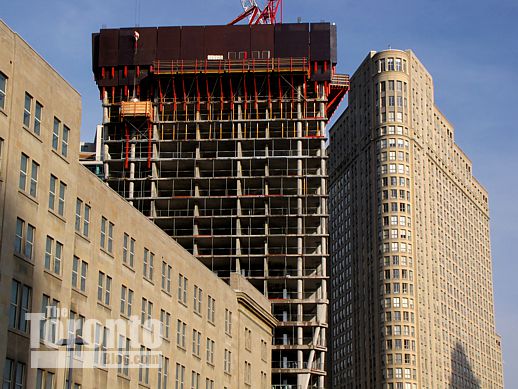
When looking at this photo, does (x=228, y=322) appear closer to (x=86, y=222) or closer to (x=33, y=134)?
(x=86, y=222)

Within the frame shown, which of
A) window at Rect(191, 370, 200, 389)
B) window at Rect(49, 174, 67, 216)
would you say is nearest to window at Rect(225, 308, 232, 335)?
window at Rect(191, 370, 200, 389)

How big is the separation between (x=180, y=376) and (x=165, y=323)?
5840 millimetres

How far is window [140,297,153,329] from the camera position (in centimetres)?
8438

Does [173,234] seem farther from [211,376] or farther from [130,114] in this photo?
[211,376]

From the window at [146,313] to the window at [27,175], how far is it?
20.9 metres

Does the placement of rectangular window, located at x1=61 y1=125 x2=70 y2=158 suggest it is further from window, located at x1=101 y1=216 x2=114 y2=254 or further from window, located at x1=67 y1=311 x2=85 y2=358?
window, located at x1=67 y1=311 x2=85 y2=358

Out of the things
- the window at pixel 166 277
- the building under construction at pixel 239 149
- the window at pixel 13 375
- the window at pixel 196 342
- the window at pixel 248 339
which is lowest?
the window at pixel 13 375

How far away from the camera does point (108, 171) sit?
153500mm

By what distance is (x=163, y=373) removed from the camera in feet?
288

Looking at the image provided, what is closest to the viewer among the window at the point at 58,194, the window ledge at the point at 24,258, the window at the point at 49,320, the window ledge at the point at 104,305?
the window ledge at the point at 24,258

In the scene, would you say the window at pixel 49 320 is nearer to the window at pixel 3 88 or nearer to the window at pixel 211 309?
the window at pixel 3 88

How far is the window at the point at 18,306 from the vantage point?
205ft

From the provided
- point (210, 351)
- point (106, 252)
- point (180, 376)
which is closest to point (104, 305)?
point (106, 252)

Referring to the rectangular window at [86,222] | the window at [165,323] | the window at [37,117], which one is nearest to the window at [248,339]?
the window at [165,323]
